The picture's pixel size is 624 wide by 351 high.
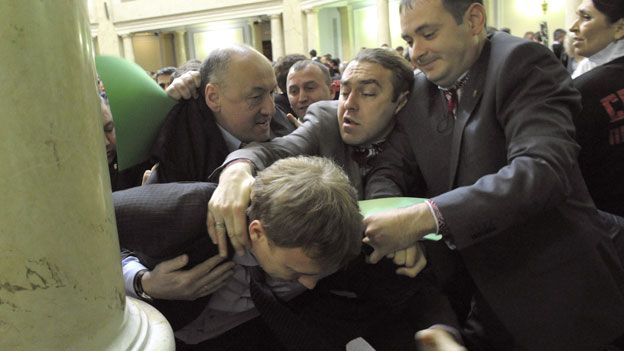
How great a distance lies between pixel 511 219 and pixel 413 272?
325mm

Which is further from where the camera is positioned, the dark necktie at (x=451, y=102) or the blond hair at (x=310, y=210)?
the dark necktie at (x=451, y=102)

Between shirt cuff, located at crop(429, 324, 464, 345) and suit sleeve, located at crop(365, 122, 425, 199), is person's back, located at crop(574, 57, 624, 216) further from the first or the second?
shirt cuff, located at crop(429, 324, 464, 345)

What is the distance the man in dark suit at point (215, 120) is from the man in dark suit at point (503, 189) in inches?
22.9

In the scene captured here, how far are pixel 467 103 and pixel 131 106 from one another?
3.76 ft

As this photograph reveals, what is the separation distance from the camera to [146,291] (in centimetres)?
168

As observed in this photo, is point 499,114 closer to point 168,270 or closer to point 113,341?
point 168,270

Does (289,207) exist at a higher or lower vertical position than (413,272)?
higher

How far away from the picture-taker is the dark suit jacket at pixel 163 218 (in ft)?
4.52

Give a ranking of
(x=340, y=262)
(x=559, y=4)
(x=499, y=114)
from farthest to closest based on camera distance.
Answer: (x=559, y=4) < (x=499, y=114) < (x=340, y=262)

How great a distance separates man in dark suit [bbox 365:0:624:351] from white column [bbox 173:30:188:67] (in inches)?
987

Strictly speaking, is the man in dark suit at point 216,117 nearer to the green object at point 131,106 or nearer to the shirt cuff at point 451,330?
the green object at point 131,106

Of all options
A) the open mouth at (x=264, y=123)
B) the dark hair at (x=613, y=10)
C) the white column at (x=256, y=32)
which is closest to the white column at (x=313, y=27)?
the white column at (x=256, y=32)

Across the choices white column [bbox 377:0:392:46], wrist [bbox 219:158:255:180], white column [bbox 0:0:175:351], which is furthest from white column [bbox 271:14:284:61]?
white column [bbox 0:0:175:351]

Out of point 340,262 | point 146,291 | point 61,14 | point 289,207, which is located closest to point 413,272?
point 340,262
